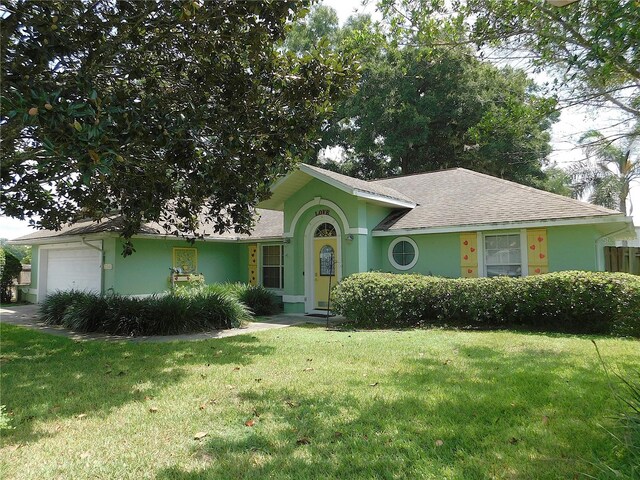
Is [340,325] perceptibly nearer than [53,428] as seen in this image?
No

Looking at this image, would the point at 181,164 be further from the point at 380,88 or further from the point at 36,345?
the point at 380,88

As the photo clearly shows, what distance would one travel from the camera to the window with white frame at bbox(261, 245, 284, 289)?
17312 millimetres

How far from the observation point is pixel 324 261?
14.8 m

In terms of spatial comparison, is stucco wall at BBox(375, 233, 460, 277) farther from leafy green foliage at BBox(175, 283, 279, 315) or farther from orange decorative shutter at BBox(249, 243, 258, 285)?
orange decorative shutter at BBox(249, 243, 258, 285)

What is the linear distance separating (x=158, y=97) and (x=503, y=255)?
10264 millimetres

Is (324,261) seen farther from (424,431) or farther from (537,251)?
(424,431)

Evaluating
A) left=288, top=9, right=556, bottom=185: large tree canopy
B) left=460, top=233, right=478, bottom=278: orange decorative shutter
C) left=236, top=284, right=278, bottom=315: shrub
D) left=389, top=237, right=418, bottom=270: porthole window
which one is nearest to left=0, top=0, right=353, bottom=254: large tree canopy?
left=389, top=237, right=418, bottom=270: porthole window

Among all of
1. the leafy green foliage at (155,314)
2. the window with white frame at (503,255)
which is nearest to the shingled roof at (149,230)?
the leafy green foliage at (155,314)

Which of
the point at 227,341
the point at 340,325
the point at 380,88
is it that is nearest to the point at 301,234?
the point at 340,325

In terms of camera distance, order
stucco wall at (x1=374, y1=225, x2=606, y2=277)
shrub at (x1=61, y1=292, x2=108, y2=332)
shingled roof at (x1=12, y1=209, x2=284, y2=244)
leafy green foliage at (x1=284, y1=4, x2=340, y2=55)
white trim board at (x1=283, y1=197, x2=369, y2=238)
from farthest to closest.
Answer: leafy green foliage at (x1=284, y1=4, x2=340, y2=55) < shingled roof at (x1=12, y1=209, x2=284, y2=244) < white trim board at (x1=283, y1=197, x2=369, y2=238) < shrub at (x1=61, y1=292, x2=108, y2=332) < stucco wall at (x1=374, y1=225, x2=606, y2=277)

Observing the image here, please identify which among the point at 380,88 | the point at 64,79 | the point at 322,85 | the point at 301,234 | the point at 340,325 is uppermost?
the point at 380,88

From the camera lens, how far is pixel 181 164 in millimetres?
7605

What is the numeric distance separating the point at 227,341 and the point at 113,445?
5674 millimetres

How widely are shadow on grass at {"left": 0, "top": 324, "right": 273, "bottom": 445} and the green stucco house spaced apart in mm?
5082
